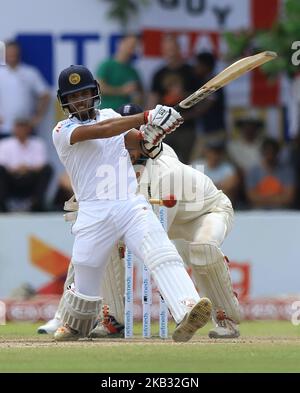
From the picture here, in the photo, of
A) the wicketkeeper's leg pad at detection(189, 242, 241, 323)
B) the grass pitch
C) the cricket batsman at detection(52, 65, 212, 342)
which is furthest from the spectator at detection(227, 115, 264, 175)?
the cricket batsman at detection(52, 65, 212, 342)

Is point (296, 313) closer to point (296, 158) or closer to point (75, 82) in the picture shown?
point (296, 158)

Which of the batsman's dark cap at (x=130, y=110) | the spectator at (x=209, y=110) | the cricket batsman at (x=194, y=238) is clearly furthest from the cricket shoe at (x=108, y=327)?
the spectator at (x=209, y=110)

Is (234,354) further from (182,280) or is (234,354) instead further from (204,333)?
(204,333)

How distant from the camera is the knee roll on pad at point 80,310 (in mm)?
7543

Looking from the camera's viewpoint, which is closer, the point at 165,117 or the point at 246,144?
the point at 165,117

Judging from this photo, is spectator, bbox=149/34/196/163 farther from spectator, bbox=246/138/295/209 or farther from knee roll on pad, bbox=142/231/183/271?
knee roll on pad, bbox=142/231/183/271

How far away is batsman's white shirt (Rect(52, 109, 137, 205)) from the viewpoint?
734 cm

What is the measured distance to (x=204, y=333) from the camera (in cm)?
922

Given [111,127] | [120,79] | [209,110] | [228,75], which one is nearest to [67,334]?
[111,127]

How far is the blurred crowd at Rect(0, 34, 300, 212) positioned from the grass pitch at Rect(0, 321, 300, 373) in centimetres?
428

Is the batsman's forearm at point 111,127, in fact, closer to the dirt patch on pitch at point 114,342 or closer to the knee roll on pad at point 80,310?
the knee roll on pad at point 80,310

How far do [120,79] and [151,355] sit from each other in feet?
21.2

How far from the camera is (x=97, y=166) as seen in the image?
738cm

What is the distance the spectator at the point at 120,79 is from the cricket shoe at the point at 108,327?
15.2ft
